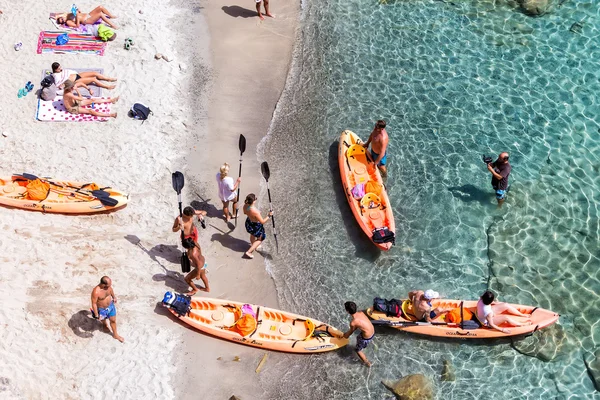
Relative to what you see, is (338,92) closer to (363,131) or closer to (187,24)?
(363,131)

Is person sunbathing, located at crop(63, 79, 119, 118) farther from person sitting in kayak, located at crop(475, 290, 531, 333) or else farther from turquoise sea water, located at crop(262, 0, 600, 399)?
person sitting in kayak, located at crop(475, 290, 531, 333)

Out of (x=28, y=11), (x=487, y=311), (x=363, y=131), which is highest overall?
(x=28, y=11)

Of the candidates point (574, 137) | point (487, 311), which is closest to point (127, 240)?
point (487, 311)

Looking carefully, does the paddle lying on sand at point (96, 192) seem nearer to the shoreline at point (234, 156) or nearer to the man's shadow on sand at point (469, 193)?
the shoreline at point (234, 156)

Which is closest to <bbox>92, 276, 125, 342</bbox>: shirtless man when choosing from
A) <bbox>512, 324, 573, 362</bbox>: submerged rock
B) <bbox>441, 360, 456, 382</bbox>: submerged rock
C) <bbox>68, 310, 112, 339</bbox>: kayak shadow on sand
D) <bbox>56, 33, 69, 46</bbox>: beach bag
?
<bbox>68, 310, 112, 339</bbox>: kayak shadow on sand

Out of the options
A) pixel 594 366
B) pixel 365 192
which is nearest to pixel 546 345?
pixel 594 366

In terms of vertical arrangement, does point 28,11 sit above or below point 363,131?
above

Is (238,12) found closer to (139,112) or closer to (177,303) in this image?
(139,112)
